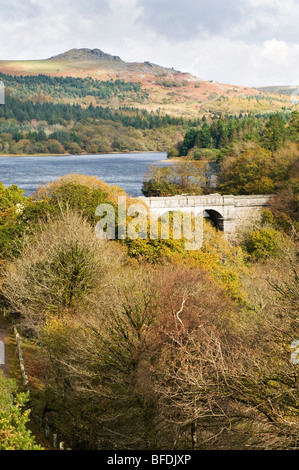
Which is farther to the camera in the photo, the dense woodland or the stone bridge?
the stone bridge

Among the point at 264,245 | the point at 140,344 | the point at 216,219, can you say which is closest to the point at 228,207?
the point at 216,219

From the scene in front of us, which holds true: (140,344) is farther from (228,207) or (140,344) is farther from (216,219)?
(216,219)

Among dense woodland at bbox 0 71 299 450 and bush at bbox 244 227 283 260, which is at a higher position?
dense woodland at bbox 0 71 299 450

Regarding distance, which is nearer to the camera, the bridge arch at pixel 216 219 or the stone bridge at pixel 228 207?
the stone bridge at pixel 228 207

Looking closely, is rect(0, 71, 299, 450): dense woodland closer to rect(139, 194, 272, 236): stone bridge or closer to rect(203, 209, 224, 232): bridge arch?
rect(139, 194, 272, 236): stone bridge

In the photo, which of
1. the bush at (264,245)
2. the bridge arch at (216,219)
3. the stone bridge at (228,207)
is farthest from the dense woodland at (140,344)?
the bridge arch at (216,219)

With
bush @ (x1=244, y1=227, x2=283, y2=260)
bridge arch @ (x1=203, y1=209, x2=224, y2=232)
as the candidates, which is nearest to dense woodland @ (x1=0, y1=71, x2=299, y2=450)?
bush @ (x1=244, y1=227, x2=283, y2=260)

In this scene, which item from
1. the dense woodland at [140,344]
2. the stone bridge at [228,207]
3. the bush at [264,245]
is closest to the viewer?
the dense woodland at [140,344]

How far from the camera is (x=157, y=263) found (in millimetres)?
27844

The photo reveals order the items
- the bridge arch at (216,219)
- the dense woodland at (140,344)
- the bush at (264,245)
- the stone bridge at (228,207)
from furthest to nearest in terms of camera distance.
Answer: the bridge arch at (216,219)
the stone bridge at (228,207)
the bush at (264,245)
the dense woodland at (140,344)

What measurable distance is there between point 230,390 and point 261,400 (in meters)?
0.68

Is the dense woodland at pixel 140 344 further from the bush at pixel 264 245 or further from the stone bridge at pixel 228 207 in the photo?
the stone bridge at pixel 228 207
